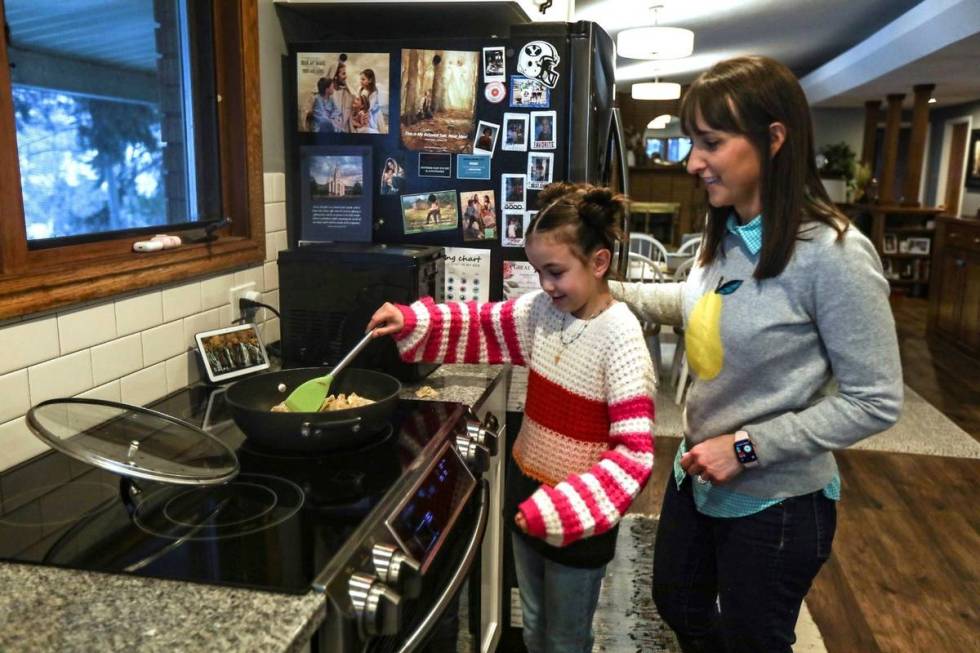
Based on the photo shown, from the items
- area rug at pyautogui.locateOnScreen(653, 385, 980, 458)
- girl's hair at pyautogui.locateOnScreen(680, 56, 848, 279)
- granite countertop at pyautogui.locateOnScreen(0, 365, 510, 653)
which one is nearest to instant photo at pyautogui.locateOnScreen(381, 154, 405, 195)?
girl's hair at pyautogui.locateOnScreen(680, 56, 848, 279)

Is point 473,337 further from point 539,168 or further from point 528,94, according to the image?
point 528,94

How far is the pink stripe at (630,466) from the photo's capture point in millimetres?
1217

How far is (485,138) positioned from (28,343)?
1.14 meters

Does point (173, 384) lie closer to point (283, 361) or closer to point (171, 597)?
point (283, 361)

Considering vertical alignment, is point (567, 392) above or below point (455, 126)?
below

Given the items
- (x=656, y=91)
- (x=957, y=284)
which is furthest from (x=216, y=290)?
(x=957, y=284)

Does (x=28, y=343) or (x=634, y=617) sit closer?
(x=28, y=343)

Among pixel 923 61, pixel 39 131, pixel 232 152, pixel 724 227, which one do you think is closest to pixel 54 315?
pixel 39 131

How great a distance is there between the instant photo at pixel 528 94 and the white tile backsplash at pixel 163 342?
952 mm

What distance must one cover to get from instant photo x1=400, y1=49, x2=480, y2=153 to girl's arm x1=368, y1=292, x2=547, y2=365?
59 cm

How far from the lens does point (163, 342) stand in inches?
62.9

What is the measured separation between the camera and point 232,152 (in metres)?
1.85

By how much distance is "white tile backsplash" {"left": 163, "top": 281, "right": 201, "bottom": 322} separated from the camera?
1599mm

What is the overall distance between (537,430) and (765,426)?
411mm
